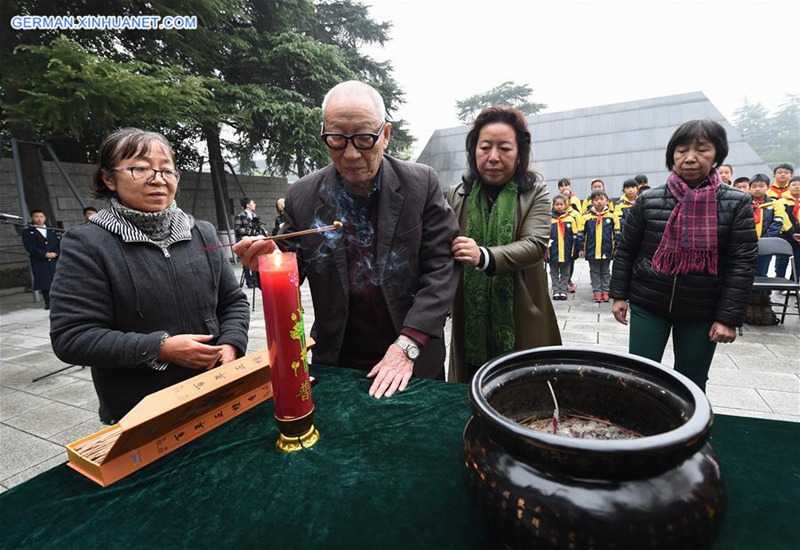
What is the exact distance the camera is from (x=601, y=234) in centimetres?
757

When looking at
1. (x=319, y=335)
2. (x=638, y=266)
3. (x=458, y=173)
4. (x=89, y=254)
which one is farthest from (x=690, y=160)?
(x=458, y=173)

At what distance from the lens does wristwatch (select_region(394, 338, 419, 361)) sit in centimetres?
151

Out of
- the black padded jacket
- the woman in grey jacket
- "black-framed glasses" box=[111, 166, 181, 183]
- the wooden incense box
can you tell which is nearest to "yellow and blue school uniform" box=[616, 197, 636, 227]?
the black padded jacket

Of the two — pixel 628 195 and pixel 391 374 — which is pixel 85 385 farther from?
pixel 628 195

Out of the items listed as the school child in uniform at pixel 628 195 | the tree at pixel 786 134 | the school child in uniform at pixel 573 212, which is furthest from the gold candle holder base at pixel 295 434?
the tree at pixel 786 134

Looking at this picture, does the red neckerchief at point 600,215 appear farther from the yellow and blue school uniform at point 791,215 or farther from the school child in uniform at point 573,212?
the yellow and blue school uniform at point 791,215

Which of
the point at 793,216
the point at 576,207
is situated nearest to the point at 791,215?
the point at 793,216

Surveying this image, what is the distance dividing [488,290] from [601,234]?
19.9 ft

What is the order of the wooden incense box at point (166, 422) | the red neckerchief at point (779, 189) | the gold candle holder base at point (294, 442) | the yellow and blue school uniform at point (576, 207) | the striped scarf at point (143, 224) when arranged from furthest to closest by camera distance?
the yellow and blue school uniform at point (576, 207)
the red neckerchief at point (779, 189)
the striped scarf at point (143, 224)
the gold candle holder base at point (294, 442)
the wooden incense box at point (166, 422)

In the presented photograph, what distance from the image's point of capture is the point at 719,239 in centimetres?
236

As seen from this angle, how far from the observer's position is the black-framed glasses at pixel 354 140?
1513mm

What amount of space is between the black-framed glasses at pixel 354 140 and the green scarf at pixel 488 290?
1.13 meters

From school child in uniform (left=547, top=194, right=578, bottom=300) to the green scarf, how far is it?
5695mm

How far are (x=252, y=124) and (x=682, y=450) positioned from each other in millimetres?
14519
